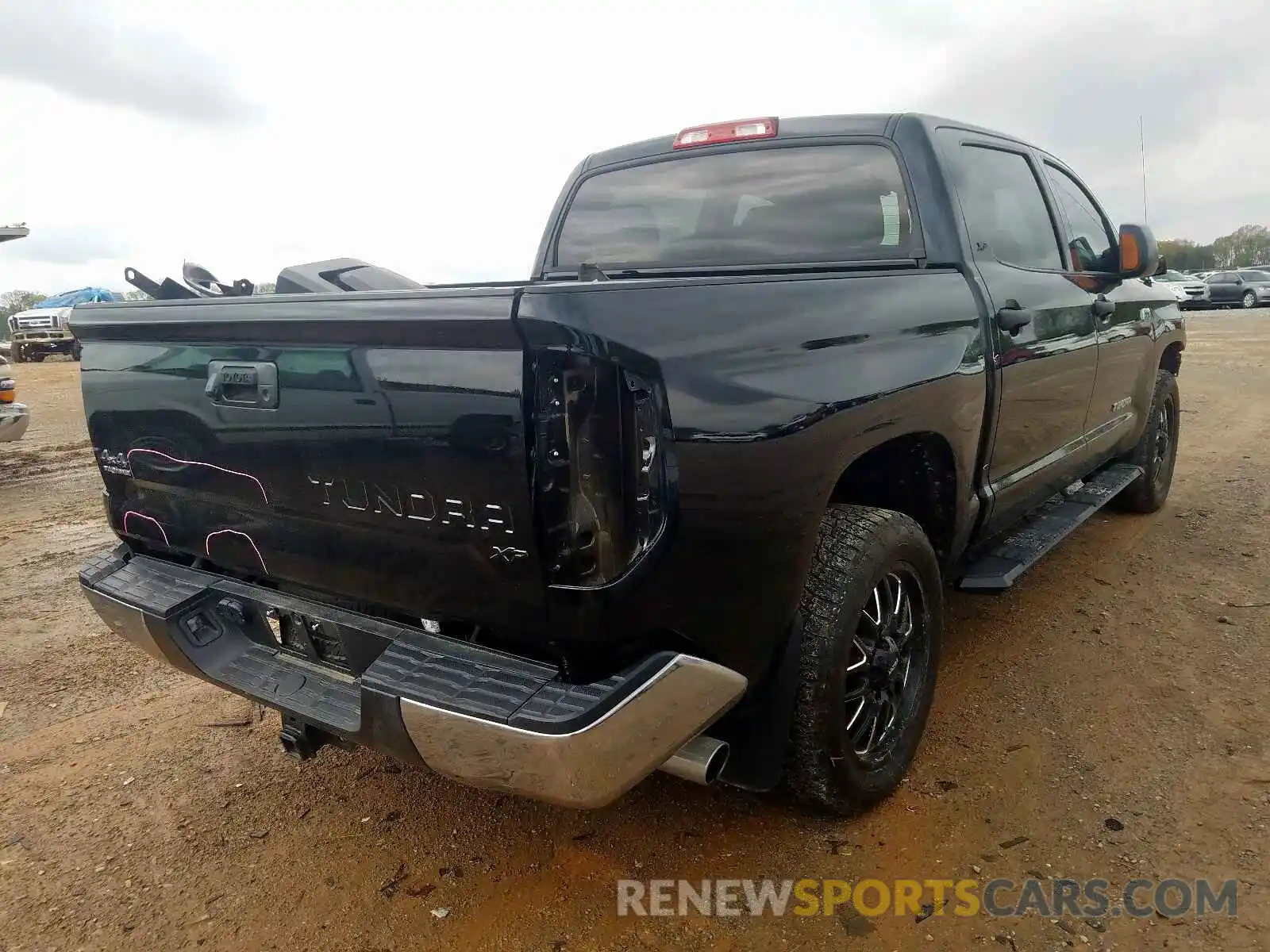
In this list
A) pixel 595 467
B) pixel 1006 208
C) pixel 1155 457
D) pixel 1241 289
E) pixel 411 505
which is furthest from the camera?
pixel 1241 289

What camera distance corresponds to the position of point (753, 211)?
3373 mm

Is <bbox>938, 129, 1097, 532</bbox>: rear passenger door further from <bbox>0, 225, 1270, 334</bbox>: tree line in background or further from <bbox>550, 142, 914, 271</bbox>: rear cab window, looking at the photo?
<bbox>0, 225, 1270, 334</bbox>: tree line in background

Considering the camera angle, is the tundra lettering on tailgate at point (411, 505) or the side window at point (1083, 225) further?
the side window at point (1083, 225)

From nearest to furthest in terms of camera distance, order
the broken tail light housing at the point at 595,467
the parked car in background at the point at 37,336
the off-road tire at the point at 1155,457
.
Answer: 1. the broken tail light housing at the point at 595,467
2. the off-road tire at the point at 1155,457
3. the parked car in background at the point at 37,336

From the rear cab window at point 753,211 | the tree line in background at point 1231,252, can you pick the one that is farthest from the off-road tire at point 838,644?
the tree line in background at point 1231,252

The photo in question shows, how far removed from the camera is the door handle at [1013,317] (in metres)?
2.96

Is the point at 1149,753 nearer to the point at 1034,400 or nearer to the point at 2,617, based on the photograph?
the point at 1034,400

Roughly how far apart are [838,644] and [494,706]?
0.86 metres

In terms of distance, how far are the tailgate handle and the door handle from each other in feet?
7.06

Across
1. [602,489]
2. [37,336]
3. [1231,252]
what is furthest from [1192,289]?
[37,336]

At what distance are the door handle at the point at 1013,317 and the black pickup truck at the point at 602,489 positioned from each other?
0.01m

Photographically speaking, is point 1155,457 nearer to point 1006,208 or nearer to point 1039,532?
point 1039,532

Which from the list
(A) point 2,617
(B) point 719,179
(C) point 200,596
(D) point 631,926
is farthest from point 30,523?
(D) point 631,926

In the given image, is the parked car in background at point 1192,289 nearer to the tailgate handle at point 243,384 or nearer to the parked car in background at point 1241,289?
the parked car in background at point 1241,289
